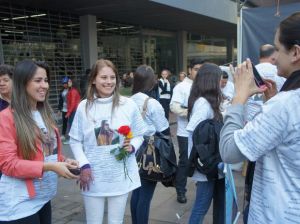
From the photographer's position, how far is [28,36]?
12.5m

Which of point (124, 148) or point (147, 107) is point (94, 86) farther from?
point (147, 107)

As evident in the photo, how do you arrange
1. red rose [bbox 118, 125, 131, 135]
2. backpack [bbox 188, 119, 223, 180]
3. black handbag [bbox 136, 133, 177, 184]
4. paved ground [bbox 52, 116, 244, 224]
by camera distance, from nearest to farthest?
red rose [bbox 118, 125, 131, 135]
backpack [bbox 188, 119, 223, 180]
black handbag [bbox 136, 133, 177, 184]
paved ground [bbox 52, 116, 244, 224]

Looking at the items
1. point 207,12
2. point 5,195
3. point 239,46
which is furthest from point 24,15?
point 5,195

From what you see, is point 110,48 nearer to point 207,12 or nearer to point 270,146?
point 207,12

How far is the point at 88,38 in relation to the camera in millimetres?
14070

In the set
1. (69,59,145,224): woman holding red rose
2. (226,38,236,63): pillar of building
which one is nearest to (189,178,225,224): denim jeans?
(69,59,145,224): woman holding red rose

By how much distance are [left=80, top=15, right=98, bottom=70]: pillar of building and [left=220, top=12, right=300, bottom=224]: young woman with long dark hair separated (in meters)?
13.0

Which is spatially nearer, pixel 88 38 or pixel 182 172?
pixel 182 172

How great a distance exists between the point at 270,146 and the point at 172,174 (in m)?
2.23

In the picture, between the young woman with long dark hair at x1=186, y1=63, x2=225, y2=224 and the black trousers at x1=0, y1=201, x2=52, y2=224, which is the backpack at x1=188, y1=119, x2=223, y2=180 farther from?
the black trousers at x1=0, y1=201, x2=52, y2=224

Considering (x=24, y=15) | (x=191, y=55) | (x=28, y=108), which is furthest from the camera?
(x=191, y=55)

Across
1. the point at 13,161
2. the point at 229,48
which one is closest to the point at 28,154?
the point at 13,161

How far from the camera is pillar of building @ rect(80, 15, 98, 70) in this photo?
14.0 meters

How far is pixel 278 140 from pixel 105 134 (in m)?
1.59
